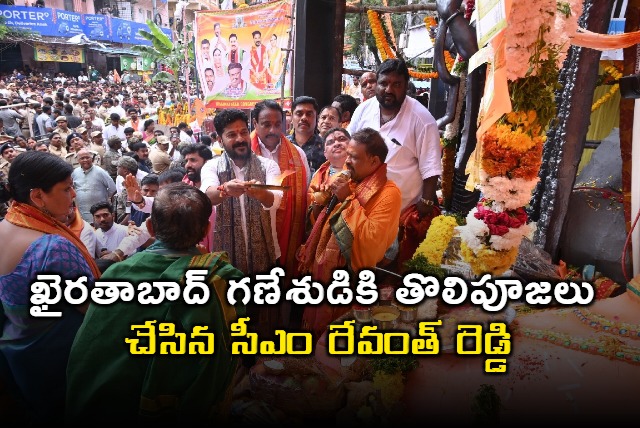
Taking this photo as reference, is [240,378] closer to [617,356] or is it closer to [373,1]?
[617,356]

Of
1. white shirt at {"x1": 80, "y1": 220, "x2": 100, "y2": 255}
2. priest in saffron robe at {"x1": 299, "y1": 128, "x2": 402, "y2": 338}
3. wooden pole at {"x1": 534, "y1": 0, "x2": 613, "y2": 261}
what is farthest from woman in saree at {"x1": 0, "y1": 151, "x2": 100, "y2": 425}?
wooden pole at {"x1": 534, "y1": 0, "x2": 613, "y2": 261}

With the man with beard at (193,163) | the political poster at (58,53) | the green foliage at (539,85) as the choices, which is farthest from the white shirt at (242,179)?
the political poster at (58,53)

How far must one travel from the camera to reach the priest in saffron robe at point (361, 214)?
2.84 meters

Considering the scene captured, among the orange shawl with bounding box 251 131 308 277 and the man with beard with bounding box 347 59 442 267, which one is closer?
the orange shawl with bounding box 251 131 308 277

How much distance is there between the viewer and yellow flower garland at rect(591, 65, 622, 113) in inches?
175

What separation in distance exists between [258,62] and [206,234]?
Result: 5.04 meters

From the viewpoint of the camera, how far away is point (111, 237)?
3.81 meters

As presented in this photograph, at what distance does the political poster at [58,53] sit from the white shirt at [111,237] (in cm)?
2687

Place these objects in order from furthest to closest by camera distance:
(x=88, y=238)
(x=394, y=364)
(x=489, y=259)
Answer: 1. (x=489, y=259)
2. (x=88, y=238)
3. (x=394, y=364)

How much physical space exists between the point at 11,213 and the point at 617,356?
2975 mm

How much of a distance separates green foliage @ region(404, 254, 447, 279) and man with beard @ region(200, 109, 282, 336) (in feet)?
3.08

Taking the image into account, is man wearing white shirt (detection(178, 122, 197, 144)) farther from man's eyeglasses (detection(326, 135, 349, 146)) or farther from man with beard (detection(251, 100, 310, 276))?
man's eyeglasses (detection(326, 135, 349, 146))

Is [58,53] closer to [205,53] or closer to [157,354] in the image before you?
[205,53]

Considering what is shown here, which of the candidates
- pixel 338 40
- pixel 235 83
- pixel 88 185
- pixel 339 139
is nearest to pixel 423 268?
pixel 339 139
